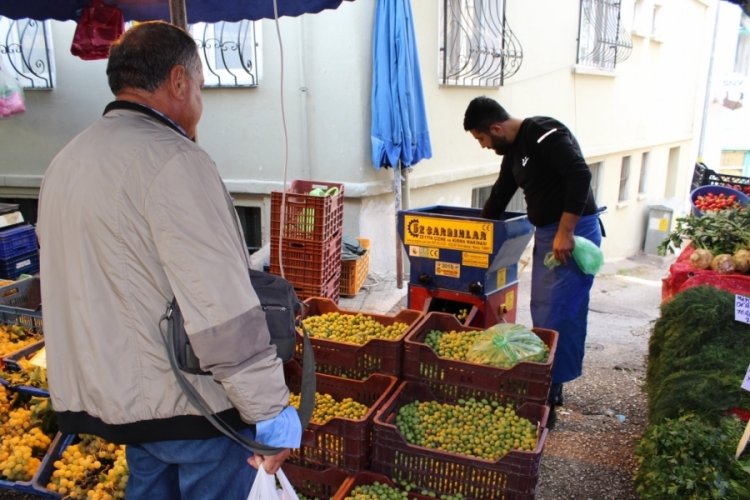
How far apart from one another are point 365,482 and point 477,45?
640 cm

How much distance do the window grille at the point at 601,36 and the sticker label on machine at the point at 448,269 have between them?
25.2 feet

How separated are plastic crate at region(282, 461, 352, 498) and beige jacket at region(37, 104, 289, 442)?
1.04 meters

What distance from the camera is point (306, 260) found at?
5148mm

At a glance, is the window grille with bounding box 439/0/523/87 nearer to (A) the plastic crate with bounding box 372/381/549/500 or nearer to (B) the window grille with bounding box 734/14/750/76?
(A) the plastic crate with bounding box 372/381/549/500

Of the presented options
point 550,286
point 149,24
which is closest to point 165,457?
point 149,24

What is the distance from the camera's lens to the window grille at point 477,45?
275 inches

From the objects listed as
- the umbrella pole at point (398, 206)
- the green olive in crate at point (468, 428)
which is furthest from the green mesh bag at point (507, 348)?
the umbrella pole at point (398, 206)

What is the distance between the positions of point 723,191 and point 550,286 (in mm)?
2879

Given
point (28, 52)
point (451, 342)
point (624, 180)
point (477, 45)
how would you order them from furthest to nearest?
point (624, 180)
point (477, 45)
point (28, 52)
point (451, 342)

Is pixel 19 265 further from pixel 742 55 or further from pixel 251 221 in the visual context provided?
pixel 742 55

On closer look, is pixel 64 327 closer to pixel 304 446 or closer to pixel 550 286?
pixel 304 446

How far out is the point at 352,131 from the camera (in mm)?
6020

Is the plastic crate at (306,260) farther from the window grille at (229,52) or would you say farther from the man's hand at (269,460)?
the man's hand at (269,460)

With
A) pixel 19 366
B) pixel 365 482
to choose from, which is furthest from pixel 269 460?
pixel 19 366
